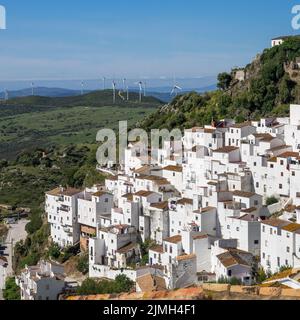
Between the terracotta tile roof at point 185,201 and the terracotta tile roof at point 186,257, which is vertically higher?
the terracotta tile roof at point 185,201

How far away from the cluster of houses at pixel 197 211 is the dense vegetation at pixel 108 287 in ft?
1.33

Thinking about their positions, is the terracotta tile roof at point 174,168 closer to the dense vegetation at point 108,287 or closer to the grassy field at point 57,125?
the dense vegetation at point 108,287

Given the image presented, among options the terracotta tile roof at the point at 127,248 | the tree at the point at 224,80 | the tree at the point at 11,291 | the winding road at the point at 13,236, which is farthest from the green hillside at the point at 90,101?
the terracotta tile roof at the point at 127,248

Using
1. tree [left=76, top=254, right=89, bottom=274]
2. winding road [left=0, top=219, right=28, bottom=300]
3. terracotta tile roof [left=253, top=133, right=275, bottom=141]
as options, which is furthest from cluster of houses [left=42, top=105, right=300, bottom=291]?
winding road [left=0, top=219, right=28, bottom=300]

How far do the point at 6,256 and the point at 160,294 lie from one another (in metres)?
31.0

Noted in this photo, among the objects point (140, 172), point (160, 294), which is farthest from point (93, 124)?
point (160, 294)

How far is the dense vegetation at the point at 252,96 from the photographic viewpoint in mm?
47094

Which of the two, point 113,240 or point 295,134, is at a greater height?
point 295,134

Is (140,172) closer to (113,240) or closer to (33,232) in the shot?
(113,240)

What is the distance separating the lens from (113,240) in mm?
30125

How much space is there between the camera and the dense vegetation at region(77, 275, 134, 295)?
25844 mm

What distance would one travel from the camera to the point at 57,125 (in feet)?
365

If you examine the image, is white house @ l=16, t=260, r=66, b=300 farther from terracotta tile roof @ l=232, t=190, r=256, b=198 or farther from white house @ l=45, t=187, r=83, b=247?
terracotta tile roof @ l=232, t=190, r=256, b=198
